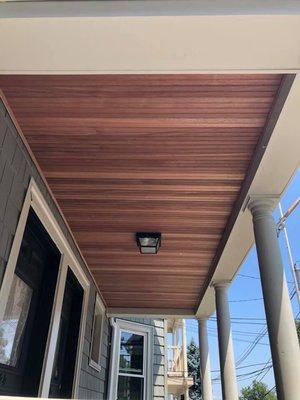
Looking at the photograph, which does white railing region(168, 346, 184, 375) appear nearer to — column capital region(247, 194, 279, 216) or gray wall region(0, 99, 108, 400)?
column capital region(247, 194, 279, 216)

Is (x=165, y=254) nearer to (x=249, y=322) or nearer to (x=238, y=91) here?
(x=238, y=91)

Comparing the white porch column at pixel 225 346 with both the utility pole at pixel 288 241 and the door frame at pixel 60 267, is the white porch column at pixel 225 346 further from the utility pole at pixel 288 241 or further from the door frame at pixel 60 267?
the utility pole at pixel 288 241

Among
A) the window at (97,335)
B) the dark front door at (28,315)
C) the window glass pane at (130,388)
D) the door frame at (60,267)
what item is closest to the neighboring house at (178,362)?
the window glass pane at (130,388)

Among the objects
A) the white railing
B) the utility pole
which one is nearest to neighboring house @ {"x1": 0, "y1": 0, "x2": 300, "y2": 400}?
the utility pole

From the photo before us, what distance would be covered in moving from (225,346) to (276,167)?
2.35 meters

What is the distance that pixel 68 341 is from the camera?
3.72m

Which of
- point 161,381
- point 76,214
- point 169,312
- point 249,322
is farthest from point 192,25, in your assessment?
point 249,322

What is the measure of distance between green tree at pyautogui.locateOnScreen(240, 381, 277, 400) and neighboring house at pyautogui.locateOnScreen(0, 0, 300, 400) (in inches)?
623

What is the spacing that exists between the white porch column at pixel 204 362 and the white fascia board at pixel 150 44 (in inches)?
173

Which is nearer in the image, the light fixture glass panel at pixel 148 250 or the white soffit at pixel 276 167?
the white soffit at pixel 276 167

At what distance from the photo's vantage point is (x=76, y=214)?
3078 millimetres

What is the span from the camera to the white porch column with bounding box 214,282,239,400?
11.8 feet

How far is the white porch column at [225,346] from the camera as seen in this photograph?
3.61 meters

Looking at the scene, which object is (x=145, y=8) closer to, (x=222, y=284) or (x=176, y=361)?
(x=222, y=284)
